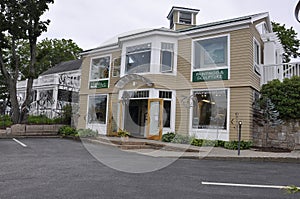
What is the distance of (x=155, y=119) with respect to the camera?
11695 mm

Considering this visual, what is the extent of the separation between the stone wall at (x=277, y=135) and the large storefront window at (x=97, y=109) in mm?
8071

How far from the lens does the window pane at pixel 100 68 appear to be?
14.8 m

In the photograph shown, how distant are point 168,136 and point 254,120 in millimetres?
3625

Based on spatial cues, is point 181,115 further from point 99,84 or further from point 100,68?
point 100,68

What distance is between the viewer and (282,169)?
6172 mm

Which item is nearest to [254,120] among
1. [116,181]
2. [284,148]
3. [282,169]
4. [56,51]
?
[284,148]

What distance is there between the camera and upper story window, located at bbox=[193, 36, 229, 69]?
10875 mm

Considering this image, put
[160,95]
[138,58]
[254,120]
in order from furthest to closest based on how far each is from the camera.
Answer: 1. [138,58]
2. [160,95]
3. [254,120]

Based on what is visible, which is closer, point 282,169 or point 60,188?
point 60,188

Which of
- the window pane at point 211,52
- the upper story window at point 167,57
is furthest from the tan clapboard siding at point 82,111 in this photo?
the window pane at point 211,52

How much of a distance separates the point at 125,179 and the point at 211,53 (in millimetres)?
8093

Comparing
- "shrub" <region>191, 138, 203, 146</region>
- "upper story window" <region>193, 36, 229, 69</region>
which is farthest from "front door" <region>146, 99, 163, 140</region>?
"upper story window" <region>193, 36, 229, 69</region>

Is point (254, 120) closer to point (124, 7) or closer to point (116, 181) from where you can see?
point (116, 181)

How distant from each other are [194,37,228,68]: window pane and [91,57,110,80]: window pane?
224 inches
